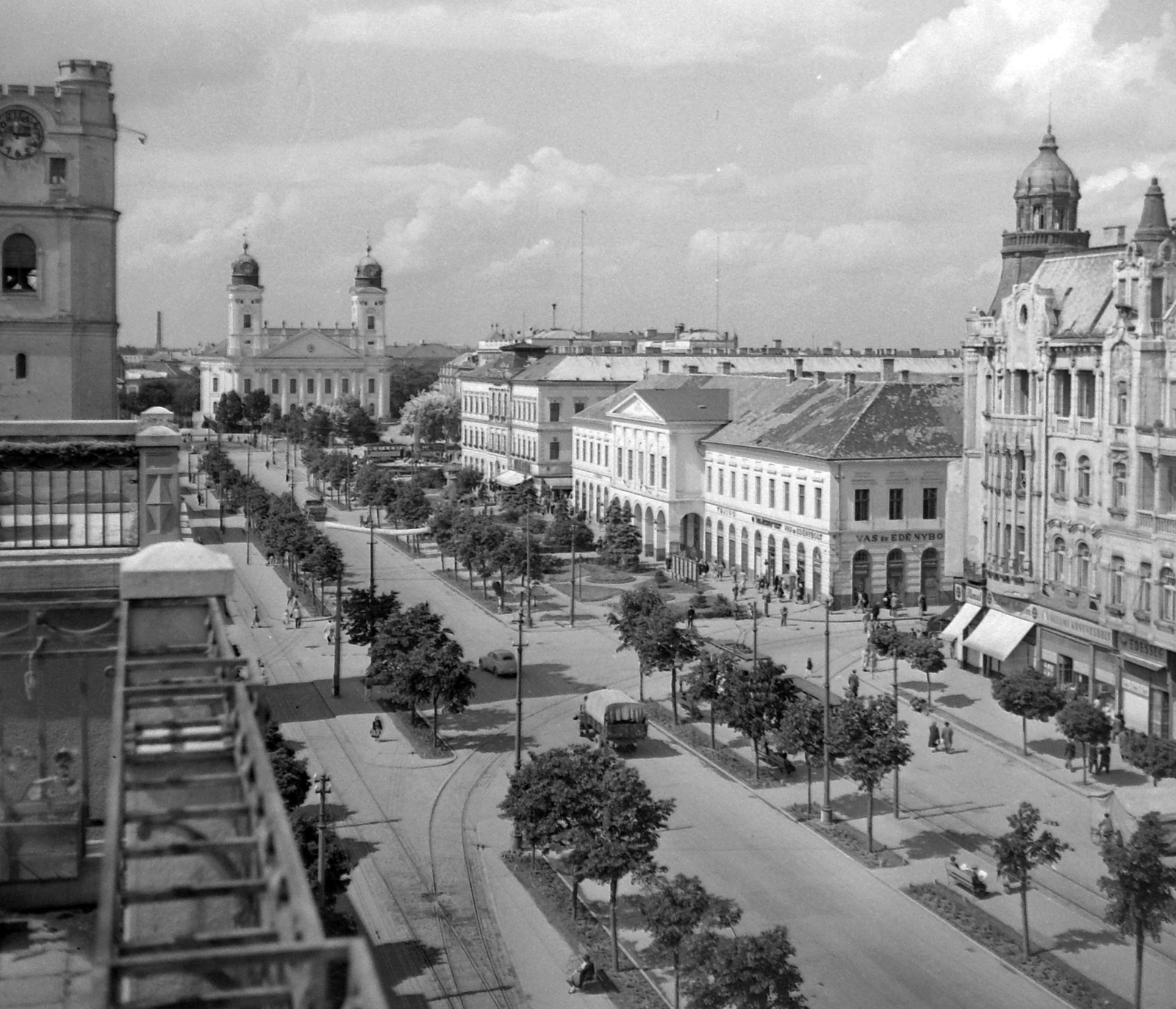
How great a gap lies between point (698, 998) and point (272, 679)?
27.8 meters

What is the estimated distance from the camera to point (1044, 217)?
5044 cm

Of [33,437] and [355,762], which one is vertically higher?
[33,437]

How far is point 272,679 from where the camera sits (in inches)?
1784

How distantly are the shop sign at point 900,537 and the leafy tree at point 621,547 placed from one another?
1346cm

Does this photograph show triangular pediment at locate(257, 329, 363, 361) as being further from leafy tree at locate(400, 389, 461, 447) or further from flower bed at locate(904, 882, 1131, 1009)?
flower bed at locate(904, 882, 1131, 1009)

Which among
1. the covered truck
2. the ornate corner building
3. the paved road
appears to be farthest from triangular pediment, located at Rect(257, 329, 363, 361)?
the covered truck

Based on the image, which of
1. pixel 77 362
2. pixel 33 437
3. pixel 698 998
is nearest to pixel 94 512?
pixel 33 437

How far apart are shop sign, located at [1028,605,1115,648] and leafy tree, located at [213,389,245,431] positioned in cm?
13422

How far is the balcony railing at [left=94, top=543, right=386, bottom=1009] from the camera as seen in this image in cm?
493

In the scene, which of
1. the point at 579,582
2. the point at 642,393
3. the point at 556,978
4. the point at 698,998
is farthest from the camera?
the point at 642,393

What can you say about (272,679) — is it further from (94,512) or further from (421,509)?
(421,509)

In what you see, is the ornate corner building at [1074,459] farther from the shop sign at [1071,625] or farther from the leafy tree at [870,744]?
the leafy tree at [870,744]

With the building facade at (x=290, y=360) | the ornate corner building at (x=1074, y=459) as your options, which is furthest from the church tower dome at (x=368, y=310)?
the ornate corner building at (x=1074, y=459)

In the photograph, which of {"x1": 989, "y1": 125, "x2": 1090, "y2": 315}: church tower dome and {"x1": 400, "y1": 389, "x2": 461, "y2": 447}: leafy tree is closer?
{"x1": 989, "y1": 125, "x2": 1090, "y2": 315}: church tower dome
